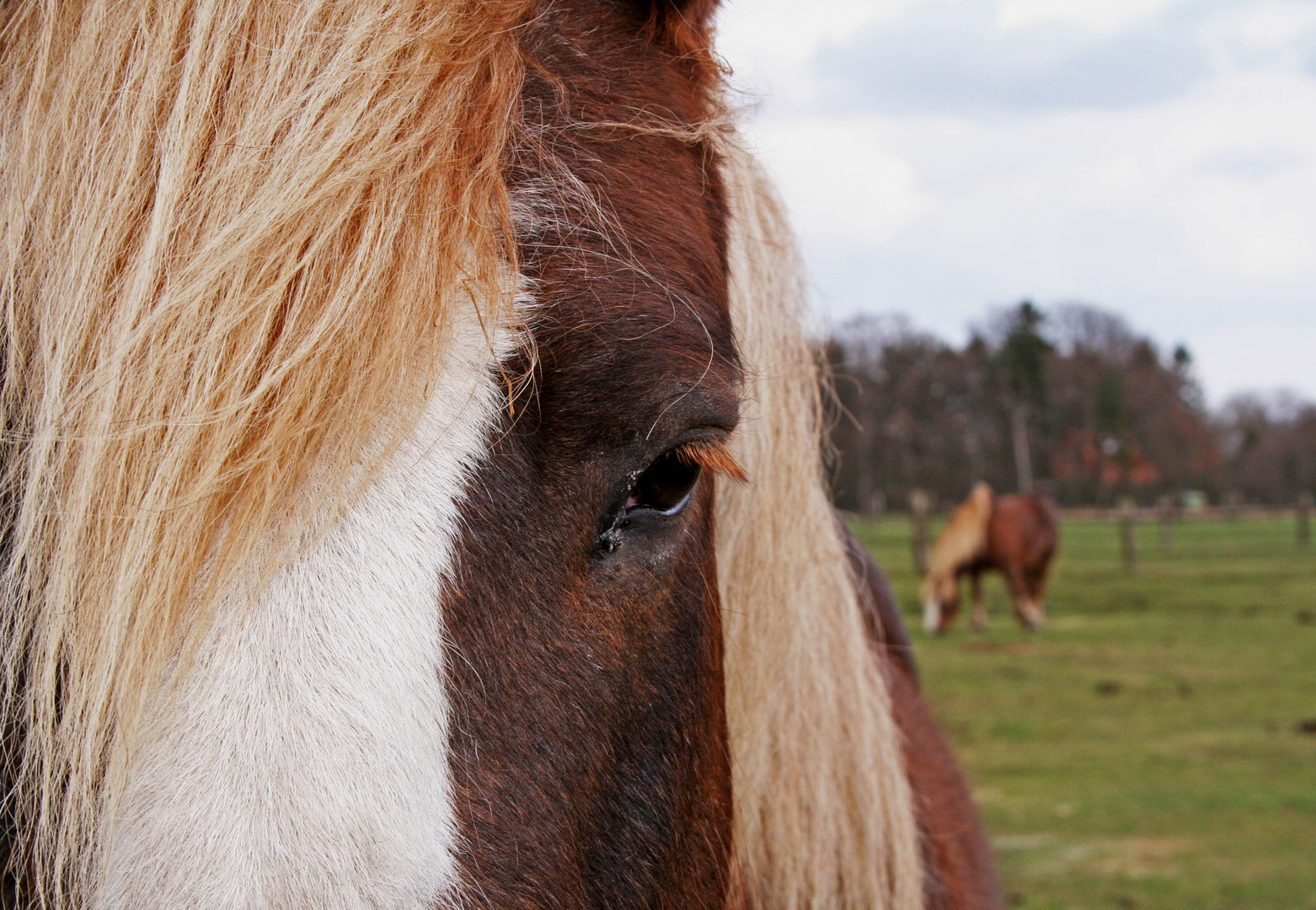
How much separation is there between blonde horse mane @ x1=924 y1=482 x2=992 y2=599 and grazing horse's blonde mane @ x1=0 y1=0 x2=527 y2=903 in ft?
47.9

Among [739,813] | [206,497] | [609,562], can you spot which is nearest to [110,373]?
[206,497]

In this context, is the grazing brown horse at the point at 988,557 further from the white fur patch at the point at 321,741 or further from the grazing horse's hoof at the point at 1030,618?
the white fur patch at the point at 321,741

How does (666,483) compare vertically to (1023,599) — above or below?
above

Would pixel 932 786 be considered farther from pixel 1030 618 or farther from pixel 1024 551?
pixel 1024 551

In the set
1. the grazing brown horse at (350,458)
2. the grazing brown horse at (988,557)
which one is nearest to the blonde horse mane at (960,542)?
the grazing brown horse at (988,557)

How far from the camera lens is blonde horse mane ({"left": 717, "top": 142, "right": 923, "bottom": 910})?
4.51ft

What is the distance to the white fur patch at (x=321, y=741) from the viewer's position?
27.1 inches

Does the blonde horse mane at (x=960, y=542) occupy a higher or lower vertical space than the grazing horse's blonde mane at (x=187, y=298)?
lower

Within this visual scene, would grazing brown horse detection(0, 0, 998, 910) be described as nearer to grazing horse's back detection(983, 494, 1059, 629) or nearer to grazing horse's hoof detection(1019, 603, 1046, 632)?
grazing horse's hoof detection(1019, 603, 1046, 632)

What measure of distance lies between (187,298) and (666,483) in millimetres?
482

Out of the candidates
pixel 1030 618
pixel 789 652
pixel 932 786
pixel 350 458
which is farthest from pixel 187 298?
pixel 1030 618

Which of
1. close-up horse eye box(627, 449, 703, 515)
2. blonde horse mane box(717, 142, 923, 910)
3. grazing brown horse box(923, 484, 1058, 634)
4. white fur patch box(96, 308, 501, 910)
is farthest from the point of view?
grazing brown horse box(923, 484, 1058, 634)

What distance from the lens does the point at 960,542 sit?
15.0m

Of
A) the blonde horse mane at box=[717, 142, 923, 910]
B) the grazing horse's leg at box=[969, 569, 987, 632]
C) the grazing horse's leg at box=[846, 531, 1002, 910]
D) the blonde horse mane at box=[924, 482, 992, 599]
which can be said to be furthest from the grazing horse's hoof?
the blonde horse mane at box=[717, 142, 923, 910]
